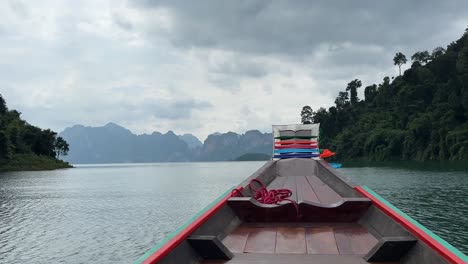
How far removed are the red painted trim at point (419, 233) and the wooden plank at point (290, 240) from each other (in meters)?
Answer: 1.12

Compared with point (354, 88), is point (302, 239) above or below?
below

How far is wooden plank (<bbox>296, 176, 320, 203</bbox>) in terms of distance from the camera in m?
7.87

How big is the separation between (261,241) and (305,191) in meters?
4.68

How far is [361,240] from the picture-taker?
4.55m

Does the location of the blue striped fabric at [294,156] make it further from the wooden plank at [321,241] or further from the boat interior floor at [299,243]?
the wooden plank at [321,241]

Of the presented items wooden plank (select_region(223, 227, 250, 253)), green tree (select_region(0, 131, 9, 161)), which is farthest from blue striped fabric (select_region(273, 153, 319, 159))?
green tree (select_region(0, 131, 9, 161))

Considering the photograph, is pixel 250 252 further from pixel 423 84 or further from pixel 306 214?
pixel 423 84

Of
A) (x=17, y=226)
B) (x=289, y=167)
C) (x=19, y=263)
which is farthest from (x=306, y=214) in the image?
(x=17, y=226)

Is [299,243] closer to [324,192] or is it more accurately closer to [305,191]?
[324,192]

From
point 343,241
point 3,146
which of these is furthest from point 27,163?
point 343,241

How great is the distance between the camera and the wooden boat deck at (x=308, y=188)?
7819 mm

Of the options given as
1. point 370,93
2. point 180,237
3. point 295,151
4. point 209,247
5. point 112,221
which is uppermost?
point 370,93

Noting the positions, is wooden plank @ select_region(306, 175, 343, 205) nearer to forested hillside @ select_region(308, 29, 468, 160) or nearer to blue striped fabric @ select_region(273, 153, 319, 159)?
blue striped fabric @ select_region(273, 153, 319, 159)

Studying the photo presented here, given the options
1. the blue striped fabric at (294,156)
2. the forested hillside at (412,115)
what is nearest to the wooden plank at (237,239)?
the blue striped fabric at (294,156)
